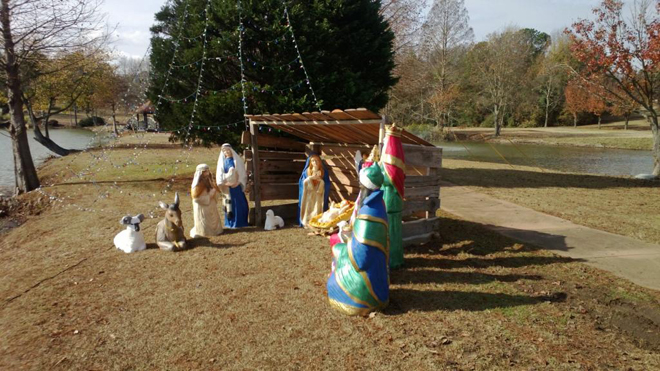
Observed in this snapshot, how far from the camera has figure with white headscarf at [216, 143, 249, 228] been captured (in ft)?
26.1

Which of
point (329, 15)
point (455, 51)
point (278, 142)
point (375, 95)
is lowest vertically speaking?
point (278, 142)

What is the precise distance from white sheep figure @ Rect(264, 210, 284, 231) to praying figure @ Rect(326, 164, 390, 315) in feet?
12.5

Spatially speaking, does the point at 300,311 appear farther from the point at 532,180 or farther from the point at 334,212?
the point at 532,180

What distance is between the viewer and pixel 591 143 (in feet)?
103

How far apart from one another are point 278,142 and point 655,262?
23.6 ft

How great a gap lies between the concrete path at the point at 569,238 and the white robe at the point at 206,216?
527cm

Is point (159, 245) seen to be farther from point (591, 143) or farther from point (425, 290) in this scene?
point (591, 143)

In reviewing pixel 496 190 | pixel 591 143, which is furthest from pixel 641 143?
pixel 496 190

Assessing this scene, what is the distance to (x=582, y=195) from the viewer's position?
11.1 metres

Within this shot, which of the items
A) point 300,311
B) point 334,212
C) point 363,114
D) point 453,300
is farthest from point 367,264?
Answer: point 334,212

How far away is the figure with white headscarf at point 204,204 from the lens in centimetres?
739

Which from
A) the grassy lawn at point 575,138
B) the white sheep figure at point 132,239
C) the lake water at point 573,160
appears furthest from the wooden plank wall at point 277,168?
the grassy lawn at point 575,138

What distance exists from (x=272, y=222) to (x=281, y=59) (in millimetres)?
5460

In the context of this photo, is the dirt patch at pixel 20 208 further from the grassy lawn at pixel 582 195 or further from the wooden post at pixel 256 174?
the grassy lawn at pixel 582 195
